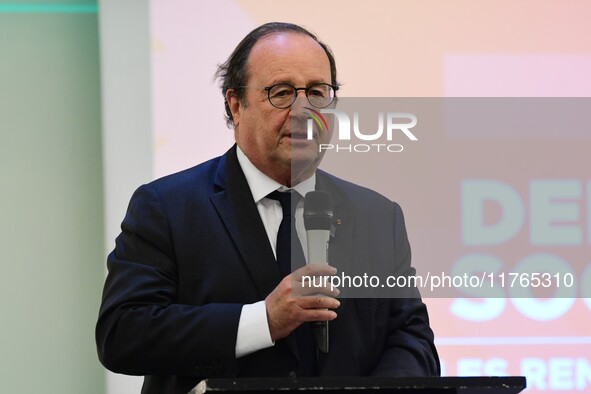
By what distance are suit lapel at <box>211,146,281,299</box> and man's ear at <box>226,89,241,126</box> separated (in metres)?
0.12

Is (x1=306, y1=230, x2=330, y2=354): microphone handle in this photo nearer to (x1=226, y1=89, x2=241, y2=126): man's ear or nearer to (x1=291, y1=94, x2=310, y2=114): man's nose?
(x1=291, y1=94, x2=310, y2=114): man's nose

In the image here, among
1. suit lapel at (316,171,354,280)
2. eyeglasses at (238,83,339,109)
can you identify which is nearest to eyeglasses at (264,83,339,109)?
eyeglasses at (238,83,339,109)

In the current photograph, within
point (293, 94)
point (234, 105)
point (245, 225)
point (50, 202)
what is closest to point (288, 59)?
point (293, 94)

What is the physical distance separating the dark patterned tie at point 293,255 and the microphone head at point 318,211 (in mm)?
119

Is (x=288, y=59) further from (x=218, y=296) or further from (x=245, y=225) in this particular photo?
(x=218, y=296)

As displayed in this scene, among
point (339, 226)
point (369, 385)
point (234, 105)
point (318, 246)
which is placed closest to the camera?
point (369, 385)

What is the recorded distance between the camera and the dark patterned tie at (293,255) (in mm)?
2336

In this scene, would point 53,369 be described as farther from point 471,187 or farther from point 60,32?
point 471,187

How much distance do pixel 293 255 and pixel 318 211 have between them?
7.0 inches

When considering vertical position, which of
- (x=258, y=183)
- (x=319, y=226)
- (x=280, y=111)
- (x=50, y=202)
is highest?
(x=50, y=202)

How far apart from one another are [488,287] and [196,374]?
2.20 ft

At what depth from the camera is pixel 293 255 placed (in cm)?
234

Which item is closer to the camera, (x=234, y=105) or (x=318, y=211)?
(x=318, y=211)

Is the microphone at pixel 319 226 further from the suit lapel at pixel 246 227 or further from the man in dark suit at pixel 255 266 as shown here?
the suit lapel at pixel 246 227
